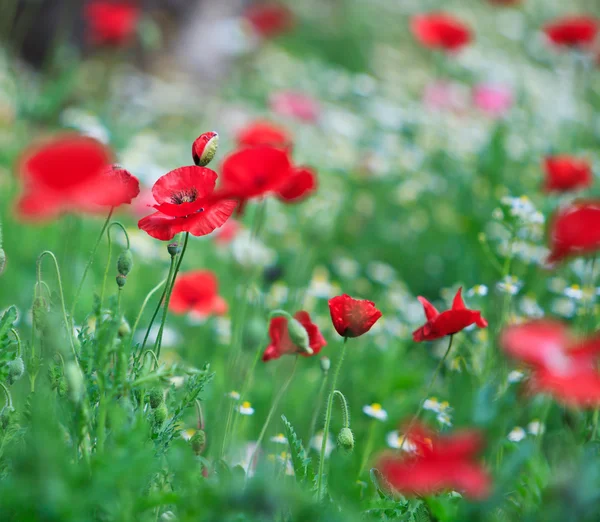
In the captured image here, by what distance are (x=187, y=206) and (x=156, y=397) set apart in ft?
0.97

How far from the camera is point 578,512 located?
0.71 meters

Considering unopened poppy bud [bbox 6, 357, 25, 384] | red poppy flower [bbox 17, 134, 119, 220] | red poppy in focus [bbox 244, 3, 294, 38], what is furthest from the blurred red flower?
red poppy in focus [bbox 244, 3, 294, 38]

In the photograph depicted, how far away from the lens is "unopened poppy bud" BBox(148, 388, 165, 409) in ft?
3.57

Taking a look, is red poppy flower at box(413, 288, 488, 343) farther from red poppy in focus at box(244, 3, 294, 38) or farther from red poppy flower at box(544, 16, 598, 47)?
red poppy in focus at box(244, 3, 294, 38)

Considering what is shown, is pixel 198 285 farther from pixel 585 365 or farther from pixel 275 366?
pixel 585 365

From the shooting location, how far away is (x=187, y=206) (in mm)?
1067

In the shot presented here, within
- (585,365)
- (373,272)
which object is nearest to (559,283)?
(373,272)

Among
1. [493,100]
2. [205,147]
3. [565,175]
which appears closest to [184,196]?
[205,147]

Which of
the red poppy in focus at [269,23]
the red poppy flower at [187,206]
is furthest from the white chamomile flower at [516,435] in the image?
the red poppy in focus at [269,23]

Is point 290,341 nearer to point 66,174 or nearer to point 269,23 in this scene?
point 66,174

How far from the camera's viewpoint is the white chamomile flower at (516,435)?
5.05 ft

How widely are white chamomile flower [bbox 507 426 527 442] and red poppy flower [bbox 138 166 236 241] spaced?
0.85m

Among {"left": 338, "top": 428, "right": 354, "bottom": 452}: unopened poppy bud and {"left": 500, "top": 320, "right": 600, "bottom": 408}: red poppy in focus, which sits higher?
{"left": 500, "top": 320, "right": 600, "bottom": 408}: red poppy in focus

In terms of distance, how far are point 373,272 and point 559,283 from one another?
2.28ft
